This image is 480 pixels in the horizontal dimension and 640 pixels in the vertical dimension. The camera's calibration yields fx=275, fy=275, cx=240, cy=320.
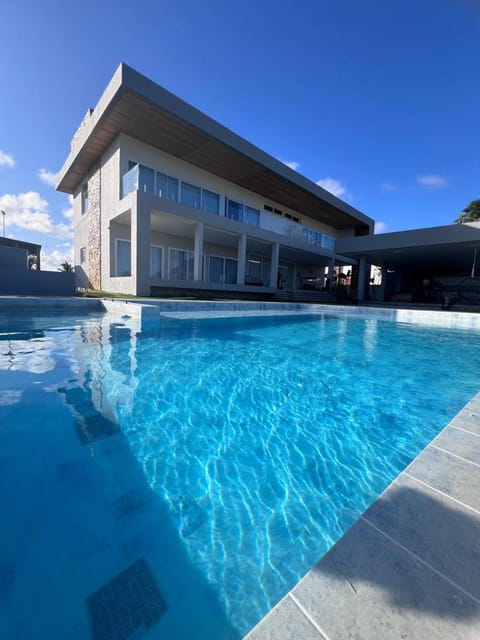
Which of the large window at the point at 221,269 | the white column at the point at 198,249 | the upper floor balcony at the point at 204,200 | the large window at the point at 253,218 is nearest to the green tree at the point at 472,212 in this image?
the upper floor balcony at the point at 204,200

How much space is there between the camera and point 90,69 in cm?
1284

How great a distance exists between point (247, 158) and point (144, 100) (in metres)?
5.52

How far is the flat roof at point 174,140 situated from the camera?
10.4m

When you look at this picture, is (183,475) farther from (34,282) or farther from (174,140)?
(174,140)

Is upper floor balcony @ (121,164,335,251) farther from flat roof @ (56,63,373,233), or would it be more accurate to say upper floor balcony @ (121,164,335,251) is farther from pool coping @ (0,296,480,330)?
pool coping @ (0,296,480,330)

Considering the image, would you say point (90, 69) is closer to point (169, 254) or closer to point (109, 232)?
point (109, 232)

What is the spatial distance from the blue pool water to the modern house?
9.14m

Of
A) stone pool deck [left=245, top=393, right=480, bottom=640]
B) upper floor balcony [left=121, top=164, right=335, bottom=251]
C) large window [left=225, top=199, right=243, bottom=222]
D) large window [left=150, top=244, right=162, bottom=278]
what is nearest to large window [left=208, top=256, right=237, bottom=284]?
large window [left=225, top=199, right=243, bottom=222]

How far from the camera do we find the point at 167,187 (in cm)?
1323

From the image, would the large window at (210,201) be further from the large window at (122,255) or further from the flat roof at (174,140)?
the large window at (122,255)

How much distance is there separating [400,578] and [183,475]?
1.38 m

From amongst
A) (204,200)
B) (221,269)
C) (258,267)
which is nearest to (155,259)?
(204,200)

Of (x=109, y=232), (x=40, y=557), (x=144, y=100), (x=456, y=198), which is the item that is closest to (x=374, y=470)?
(x=40, y=557)

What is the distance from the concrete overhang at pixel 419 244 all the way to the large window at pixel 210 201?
8375mm
